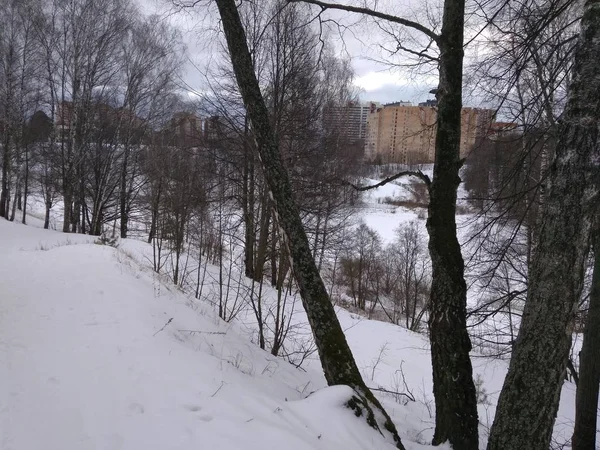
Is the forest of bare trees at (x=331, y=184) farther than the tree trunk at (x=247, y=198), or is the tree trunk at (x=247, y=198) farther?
the tree trunk at (x=247, y=198)

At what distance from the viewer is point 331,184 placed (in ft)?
27.8

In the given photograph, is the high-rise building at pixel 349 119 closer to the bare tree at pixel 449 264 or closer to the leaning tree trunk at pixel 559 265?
the bare tree at pixel 449 264

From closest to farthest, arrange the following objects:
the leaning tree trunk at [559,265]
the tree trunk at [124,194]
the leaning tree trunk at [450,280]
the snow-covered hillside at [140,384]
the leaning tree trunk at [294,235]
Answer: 1. the leaning tree trunk at [559,265]
2. the snow-covered hillside at [140,384]
3. the leaning tree trunk at [450,280]
4. the leaning tree trunk at [294,235]
5. the tree trunk at [124,194]

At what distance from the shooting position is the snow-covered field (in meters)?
2.45

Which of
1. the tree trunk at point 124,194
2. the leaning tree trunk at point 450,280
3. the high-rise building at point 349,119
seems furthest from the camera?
the tree trunk at point 124,194

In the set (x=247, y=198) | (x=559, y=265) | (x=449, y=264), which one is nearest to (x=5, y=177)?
(x=247, y=198)

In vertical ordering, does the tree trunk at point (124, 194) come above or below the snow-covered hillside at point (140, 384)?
→ above

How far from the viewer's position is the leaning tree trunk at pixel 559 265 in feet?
7.55

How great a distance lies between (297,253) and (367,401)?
4.77ft

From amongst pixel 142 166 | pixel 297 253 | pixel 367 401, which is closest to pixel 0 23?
pixel 142 166

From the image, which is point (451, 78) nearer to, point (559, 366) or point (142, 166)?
point (559, 366)

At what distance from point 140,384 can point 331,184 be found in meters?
6.17

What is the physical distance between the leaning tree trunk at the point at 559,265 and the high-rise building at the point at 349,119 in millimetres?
12603

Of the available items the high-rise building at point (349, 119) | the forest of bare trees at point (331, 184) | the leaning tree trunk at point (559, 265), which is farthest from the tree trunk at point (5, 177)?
the leaning tree trunk at point (559, 265)
